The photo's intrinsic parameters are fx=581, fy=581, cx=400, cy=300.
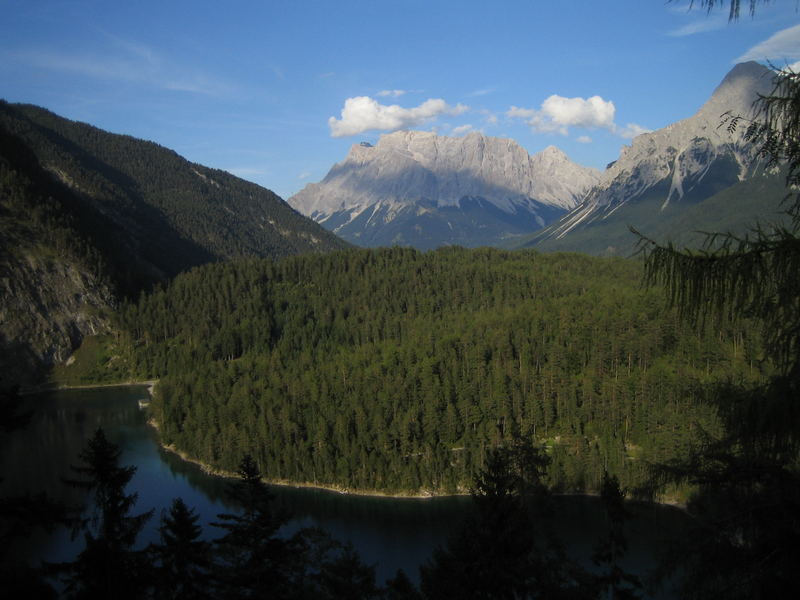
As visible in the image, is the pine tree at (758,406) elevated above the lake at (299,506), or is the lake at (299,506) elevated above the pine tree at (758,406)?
the pine tree at (758,406)

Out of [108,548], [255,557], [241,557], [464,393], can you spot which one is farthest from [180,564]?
[464,393]

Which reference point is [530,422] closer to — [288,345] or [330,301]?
[288,345]

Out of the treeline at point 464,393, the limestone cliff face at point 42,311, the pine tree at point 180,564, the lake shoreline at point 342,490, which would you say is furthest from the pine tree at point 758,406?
the limestone cliff face at point 42,311

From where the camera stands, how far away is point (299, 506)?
172 ft

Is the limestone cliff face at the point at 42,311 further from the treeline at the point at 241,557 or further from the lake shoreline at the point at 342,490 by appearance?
the treeline at the point at 241,557

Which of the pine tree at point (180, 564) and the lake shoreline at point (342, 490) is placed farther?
the lake shoreline at point (342, 490)

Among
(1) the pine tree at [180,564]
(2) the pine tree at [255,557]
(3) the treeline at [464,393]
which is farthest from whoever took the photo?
(3) the treeline at [464,393]

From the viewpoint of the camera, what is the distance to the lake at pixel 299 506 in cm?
4194

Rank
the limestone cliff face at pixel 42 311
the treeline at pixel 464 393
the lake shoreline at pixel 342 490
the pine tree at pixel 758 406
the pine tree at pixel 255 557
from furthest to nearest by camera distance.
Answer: the limestone cliff face at pixel 42 311 < the treeline at pixel 464 393 < the lake shoreline at pixel 342 490 < the pine tree at pixel 255 557 < the pine tree at pixel 758 406

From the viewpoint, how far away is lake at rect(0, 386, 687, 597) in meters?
41.9

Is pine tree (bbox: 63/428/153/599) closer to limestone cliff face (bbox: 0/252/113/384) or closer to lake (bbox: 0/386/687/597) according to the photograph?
lake (bbox: 0/386/687/597)

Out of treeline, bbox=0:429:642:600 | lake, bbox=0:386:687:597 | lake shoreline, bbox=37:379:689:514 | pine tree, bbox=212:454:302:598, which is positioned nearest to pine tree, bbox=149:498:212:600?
treeline, bbox=0:429:642:600

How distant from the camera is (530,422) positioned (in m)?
62.2

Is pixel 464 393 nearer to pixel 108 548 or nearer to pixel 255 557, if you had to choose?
pixel 255 557
